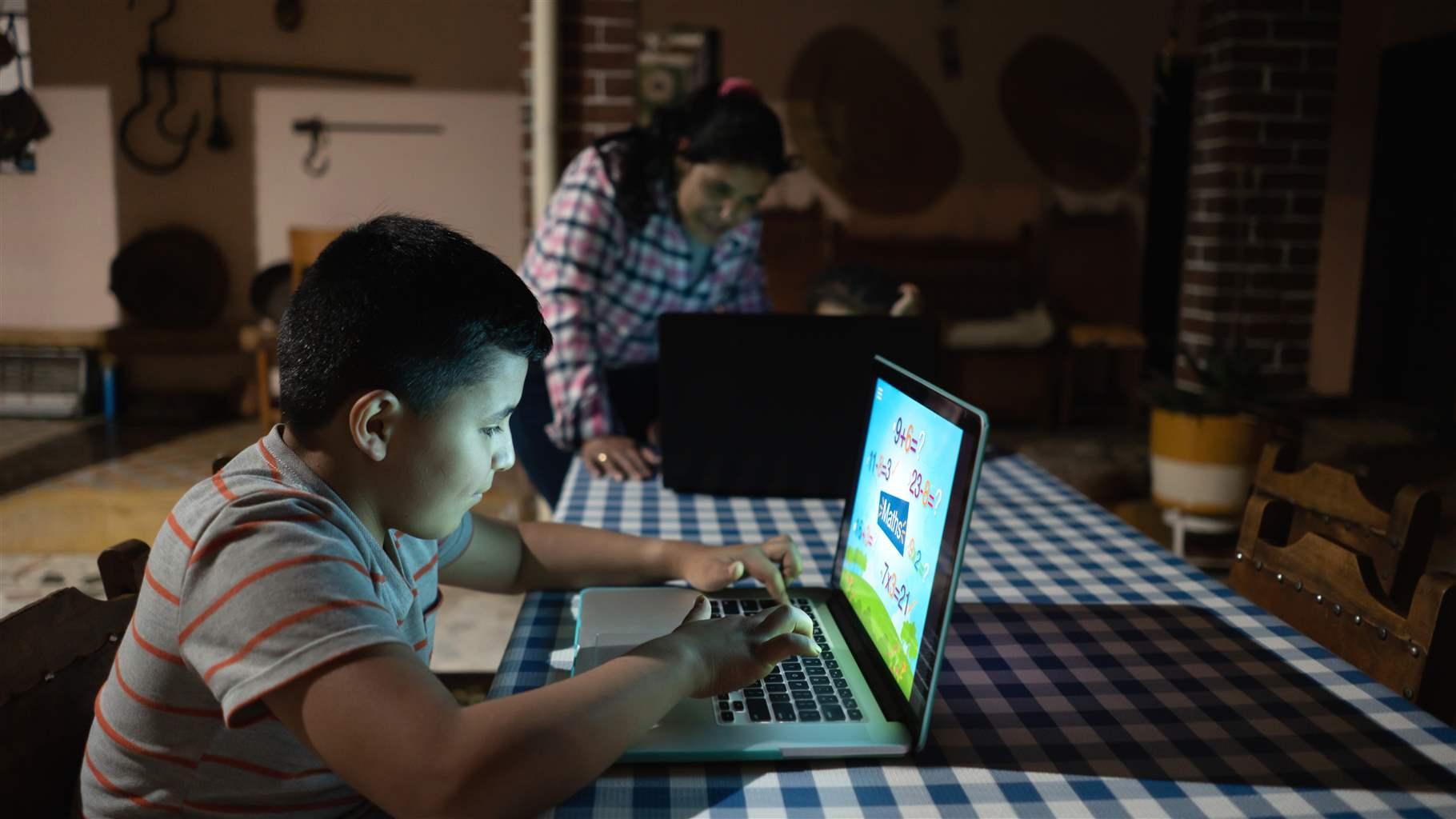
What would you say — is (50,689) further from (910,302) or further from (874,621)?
(910,302)

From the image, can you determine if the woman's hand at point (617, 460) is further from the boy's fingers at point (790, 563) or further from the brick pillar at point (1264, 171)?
the brick pillar at point (1264, 171)

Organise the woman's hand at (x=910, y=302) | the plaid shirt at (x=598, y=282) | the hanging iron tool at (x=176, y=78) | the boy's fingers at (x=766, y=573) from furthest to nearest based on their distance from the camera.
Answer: the hanging iron tool at (x=176, y=78), the woman's hand at (x=910, y=302), the plaid shirt at (x=598, y=282), the boy's fingers at (x=766, y=573)

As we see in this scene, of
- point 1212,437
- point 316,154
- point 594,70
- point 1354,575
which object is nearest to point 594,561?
point 1354,575

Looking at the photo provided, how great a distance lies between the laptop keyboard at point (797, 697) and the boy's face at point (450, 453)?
0.91 feet

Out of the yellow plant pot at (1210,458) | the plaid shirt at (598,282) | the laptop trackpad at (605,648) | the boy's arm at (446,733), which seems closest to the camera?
the boy's arm at (446,733)

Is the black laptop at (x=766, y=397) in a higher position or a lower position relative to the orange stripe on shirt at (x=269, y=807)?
higher

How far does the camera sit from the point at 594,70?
3336 mm

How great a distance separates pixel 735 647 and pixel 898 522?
0.20 meters

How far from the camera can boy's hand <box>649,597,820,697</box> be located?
84 centimetres

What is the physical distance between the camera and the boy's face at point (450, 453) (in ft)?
2.73

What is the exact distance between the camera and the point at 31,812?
2.86 feet

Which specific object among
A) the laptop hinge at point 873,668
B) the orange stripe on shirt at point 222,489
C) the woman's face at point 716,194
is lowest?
the laptop hinge at point 873,668

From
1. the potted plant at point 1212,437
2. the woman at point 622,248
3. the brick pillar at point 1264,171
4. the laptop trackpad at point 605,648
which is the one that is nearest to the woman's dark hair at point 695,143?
the woman at point 622,248

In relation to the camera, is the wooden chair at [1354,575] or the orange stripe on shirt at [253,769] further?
Result: the wooden chair at [1354,575]
